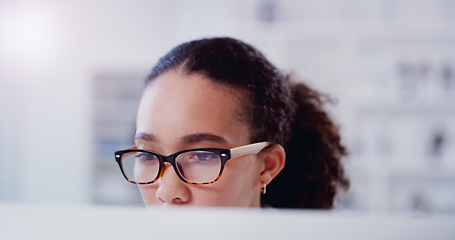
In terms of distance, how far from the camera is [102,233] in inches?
6.9

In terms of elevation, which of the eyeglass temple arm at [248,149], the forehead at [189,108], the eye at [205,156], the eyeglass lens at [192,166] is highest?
the forehead at [189,108]

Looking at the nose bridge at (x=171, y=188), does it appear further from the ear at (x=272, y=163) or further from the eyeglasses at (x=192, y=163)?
the ear at (x=272, y=163)

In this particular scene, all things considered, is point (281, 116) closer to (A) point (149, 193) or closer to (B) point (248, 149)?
(B) point (248, 149)

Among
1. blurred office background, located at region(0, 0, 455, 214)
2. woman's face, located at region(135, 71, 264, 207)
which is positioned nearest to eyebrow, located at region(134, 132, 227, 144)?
woman's face, located at region(135, 71, 264, 207)

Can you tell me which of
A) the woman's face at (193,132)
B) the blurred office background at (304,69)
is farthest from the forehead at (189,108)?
the blurred office background at (304,69)

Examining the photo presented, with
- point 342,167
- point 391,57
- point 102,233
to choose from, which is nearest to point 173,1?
point 391,57

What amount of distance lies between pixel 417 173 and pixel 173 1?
4.93ft

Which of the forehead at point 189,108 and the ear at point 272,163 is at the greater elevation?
the forehead at point 189,108

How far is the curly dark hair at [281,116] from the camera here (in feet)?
1.69

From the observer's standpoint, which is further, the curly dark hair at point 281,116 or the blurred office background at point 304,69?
the blurred office background at point 304,69

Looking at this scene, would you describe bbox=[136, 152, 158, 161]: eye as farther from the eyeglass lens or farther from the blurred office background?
the blurred office background

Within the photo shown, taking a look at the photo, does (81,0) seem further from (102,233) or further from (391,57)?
(102,233)

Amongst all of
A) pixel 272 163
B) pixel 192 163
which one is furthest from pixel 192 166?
pixel 272 163

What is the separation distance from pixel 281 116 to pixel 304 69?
Result: 154 centimetres
